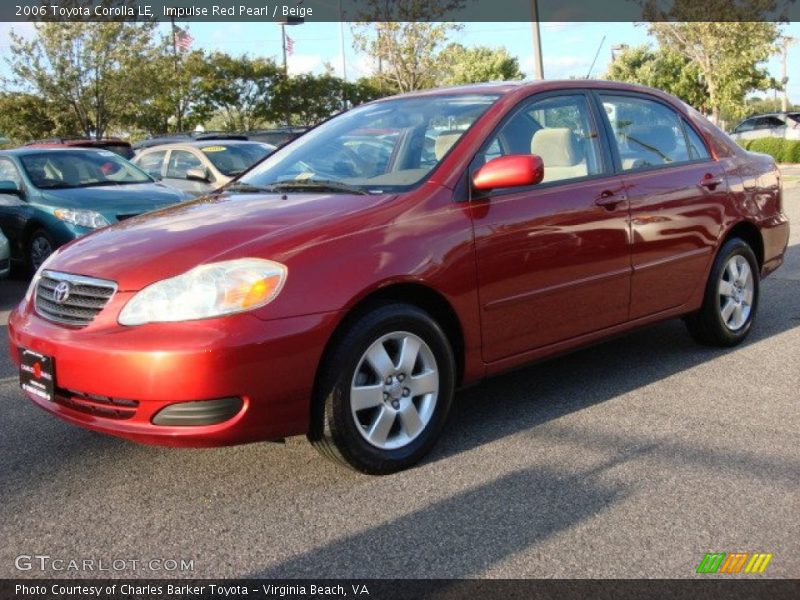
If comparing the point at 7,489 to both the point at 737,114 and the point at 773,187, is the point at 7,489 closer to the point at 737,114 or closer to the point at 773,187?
the point at 773,187

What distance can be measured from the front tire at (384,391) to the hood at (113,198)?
5835 millimetres

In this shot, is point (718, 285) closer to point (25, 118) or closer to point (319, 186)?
point (319, 186)

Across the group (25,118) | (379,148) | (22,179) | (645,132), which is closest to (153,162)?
(22,179)

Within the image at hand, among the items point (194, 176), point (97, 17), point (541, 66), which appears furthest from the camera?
point (97, 17)

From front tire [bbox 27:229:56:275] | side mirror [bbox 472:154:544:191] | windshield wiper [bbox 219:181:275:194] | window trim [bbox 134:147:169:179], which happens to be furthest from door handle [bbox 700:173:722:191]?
window trim [bbox 134:147:169:179]

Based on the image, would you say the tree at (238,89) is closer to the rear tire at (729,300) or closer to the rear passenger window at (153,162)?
the rear passenger window at (153,162)

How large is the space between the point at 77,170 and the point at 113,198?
3.52 ft

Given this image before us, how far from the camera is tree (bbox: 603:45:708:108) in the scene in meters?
40.9

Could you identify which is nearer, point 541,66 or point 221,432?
point 221,432

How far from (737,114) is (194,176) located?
27247 millimetres

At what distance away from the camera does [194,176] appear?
7691 mm

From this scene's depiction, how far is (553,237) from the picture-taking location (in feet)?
14.2

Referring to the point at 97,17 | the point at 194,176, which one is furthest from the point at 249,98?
the point at 194,176

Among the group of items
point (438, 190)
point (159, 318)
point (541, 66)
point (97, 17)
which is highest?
point (97, 17)
